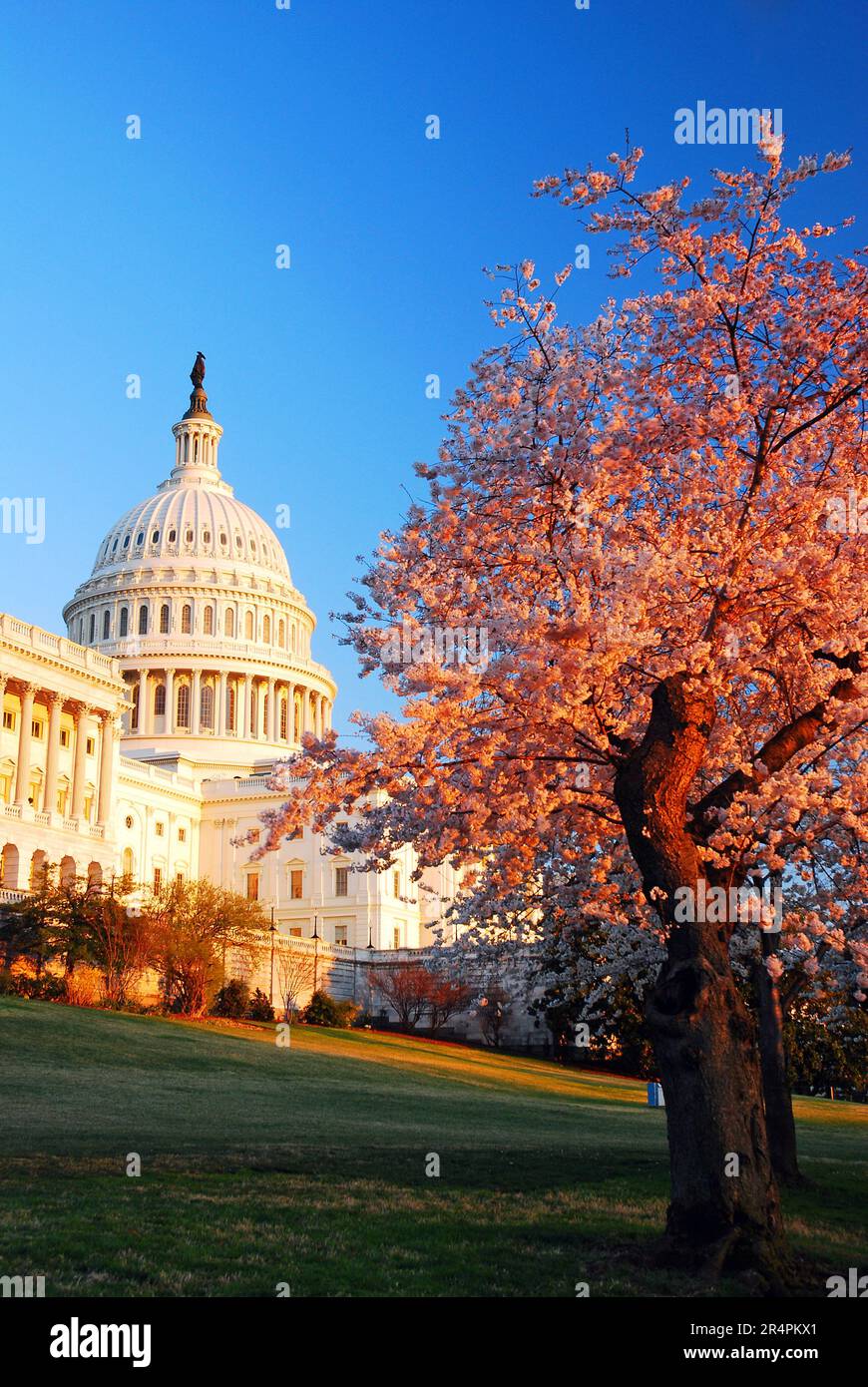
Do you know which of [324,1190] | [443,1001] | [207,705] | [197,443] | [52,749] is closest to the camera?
[324,1190]

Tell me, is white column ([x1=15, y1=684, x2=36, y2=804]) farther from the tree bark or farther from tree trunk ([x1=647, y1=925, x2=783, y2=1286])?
tree trunk ([x1=647, y1=925, x2=783, y2=1286])

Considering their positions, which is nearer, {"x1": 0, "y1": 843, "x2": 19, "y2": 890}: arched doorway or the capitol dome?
{"x1": 0, "y1": 843, "x2": 19, "y2": 890}: arched doorway

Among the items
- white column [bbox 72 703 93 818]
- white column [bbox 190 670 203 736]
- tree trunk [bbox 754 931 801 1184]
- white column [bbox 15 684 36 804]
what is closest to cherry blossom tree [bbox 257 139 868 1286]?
tree trunk [bbox 754 931 801 1184]

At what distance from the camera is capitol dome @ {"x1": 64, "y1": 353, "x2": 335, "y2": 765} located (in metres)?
126

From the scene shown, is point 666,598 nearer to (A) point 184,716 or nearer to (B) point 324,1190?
(B) point 324,1190

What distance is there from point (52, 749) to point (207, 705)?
44.0 metres

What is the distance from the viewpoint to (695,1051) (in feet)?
44.8

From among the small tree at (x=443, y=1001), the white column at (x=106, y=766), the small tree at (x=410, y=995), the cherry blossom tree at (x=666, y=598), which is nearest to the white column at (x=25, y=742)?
the white column at (x=106, y=766)

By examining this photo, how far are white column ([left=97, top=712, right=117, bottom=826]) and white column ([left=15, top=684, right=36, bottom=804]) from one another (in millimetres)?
7223

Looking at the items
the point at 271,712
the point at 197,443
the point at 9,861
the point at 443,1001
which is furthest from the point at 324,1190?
the point at 197,443

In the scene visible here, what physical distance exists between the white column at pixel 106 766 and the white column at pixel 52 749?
14.4ft

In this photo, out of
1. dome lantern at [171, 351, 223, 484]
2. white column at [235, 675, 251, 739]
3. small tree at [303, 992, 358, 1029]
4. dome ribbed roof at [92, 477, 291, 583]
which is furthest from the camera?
dome lantern at [171, 351, 223, 484]

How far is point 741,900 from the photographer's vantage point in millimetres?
15742

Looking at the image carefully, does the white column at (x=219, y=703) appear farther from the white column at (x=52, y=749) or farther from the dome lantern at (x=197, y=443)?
the white column at (x=52, y=749)
